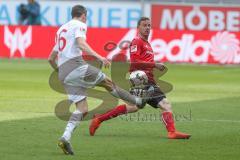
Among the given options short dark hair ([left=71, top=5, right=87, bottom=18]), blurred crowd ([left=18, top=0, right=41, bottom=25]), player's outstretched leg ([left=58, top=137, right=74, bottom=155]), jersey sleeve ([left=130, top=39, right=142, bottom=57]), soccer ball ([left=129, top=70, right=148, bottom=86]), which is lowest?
blurred crowd ([left=18, top=0, right=41, bottom=25])

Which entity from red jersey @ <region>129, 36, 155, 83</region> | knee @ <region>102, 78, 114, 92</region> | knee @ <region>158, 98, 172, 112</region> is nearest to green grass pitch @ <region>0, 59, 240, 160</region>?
knee @ <region>158, 98, 172, 112</region>

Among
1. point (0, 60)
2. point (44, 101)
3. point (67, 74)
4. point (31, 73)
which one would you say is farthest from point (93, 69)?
point (0, 60)

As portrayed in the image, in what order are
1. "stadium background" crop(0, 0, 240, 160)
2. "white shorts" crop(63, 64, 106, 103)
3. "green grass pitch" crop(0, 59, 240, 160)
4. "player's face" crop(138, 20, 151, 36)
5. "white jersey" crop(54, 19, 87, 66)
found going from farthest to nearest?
"player's face" crop(138, 20, 151, 36), "stadium background" crop(0, 0, 240, 160), "white shorts" crop(63, 64, 106, 103), "green grass pitch" crop(0, 59, 240, 160), "white jersey" crop(54, 19, 87, 66)

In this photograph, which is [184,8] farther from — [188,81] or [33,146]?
[33,146]

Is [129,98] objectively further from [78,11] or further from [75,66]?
[78,11]

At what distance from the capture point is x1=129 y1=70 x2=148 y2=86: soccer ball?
1418cm

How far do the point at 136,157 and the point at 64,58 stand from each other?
173 centimetres

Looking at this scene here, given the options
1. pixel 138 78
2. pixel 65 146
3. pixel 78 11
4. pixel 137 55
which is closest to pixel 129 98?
pixel 138 78

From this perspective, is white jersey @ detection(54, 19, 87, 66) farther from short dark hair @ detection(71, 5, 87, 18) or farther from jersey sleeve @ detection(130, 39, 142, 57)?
jersey sleeve @ detection(130, 39, 142, 57)

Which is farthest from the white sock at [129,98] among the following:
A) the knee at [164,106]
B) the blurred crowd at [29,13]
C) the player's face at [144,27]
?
the blurred crowd at [29,13]

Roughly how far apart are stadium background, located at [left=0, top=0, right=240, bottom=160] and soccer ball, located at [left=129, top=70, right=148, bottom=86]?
0.86m

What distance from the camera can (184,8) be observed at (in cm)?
4350

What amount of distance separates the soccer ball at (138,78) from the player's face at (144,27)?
625 millimetres

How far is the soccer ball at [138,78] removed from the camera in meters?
14.2
